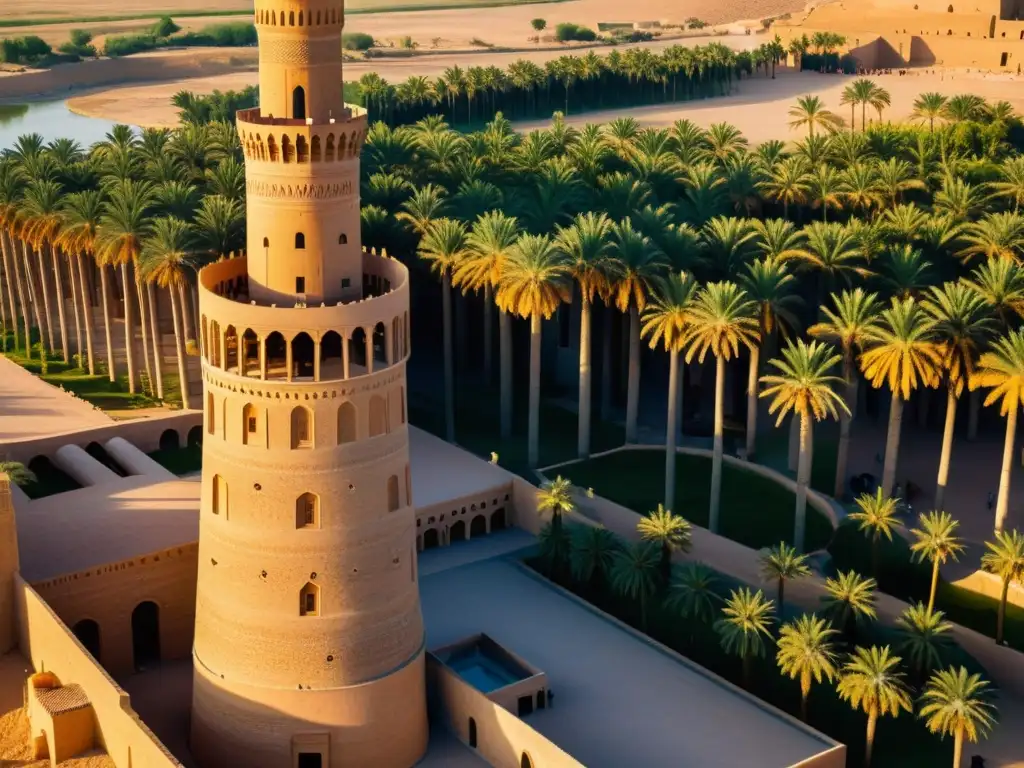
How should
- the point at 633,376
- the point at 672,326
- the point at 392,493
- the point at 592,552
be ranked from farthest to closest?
the point at 633,376
the point at 672,326
the point at 592,552
the point at 392,493

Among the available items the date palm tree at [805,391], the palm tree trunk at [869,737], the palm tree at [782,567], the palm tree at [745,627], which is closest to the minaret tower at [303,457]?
the palm tree at [745,627]

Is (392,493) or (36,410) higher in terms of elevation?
(392,493)

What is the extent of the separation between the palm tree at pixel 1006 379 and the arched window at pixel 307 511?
27042mm

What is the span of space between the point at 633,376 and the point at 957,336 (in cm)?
1601

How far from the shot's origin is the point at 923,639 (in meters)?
49.3

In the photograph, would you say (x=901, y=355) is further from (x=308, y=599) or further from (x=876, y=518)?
(x=308, y=599)

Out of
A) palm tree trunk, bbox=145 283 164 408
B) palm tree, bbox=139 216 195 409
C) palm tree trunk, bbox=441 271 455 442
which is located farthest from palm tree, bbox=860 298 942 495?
palm tree trunk, bbox=145 283 164 408

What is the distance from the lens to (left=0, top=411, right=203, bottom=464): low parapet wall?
66.0m

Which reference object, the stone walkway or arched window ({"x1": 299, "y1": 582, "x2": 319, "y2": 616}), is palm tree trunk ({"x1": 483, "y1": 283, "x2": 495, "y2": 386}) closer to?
the stone walkway

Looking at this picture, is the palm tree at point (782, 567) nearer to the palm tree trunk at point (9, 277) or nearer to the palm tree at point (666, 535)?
the palm tree at point (666, 535)

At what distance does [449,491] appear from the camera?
200ft

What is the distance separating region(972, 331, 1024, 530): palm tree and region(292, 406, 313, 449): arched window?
89.6 ft

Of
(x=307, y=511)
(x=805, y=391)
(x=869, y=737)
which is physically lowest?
(x=869, y=737)

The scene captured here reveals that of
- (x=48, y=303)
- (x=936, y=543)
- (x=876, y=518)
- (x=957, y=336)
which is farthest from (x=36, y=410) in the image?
(x=936, y=543)
